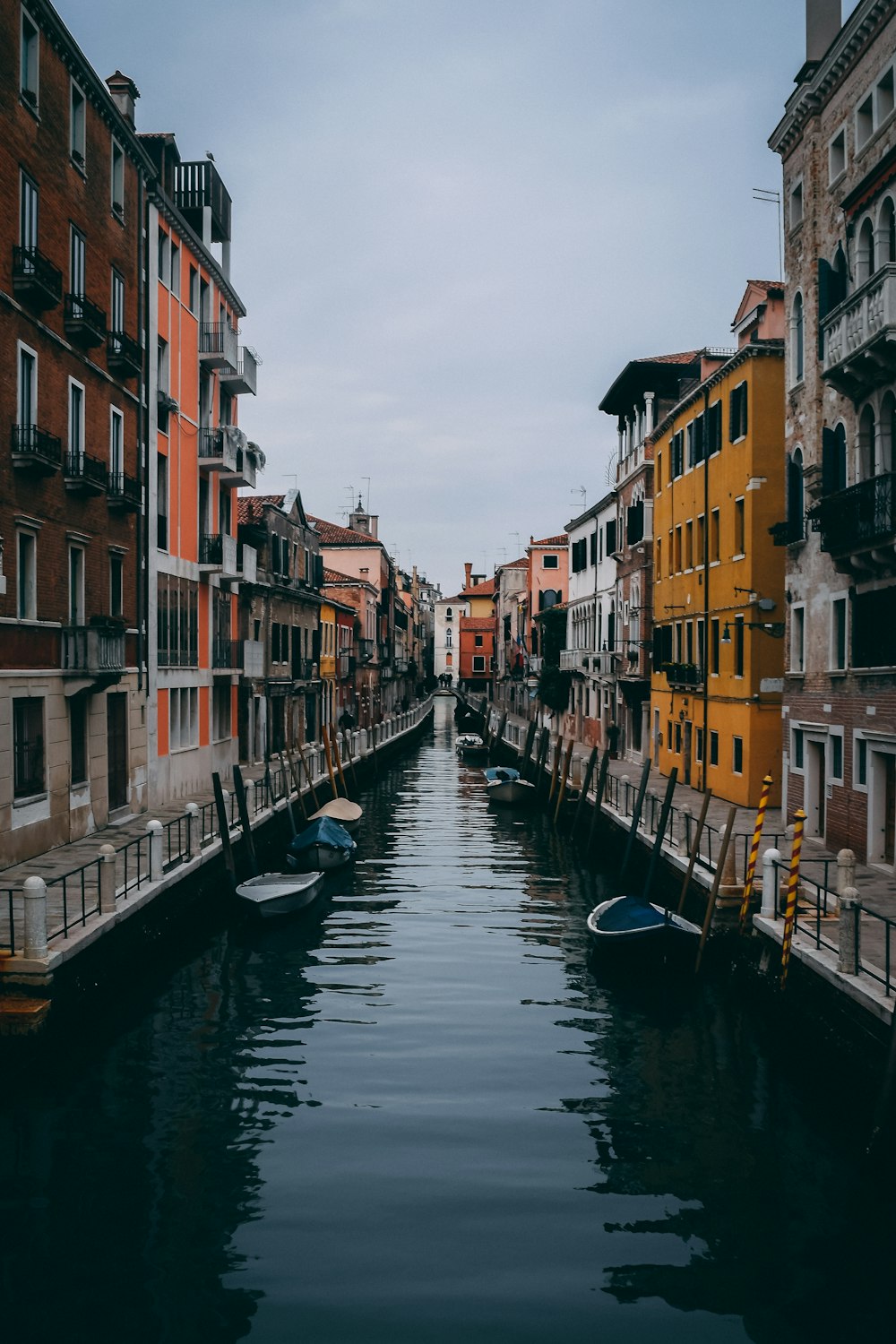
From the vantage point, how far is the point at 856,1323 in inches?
313

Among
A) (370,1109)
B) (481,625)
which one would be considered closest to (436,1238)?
(370,1109)

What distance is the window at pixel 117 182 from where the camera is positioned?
2431cm

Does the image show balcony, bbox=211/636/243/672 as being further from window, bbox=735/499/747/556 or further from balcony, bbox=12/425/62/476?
window, bbox=735/499/747/556

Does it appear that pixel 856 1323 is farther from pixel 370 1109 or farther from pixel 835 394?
pixel 835 394

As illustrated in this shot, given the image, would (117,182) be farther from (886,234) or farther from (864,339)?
(864,339)

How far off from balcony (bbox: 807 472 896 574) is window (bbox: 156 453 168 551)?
629 inches

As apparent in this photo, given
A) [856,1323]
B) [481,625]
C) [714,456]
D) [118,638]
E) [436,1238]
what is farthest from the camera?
[481,625]

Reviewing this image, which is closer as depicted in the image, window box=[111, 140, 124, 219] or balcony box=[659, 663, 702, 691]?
window box=[111, 140, 124, 219]

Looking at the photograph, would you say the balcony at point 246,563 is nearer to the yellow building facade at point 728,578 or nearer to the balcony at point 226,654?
the balcony at point 226,654

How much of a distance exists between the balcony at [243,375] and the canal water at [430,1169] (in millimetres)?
21791

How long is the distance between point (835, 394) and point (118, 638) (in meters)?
14.5

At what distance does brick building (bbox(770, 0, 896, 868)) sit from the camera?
1800 cm

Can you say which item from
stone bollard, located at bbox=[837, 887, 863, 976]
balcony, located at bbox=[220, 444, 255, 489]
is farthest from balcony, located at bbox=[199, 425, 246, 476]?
stone bollard, located at bbox=[837, 887, 863, 976]

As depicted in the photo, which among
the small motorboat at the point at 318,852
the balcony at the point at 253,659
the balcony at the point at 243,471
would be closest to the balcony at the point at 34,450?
the small motorboat at the point at 318,852
